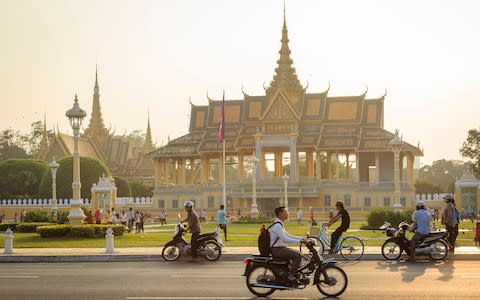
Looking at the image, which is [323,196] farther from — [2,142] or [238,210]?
[2,142]

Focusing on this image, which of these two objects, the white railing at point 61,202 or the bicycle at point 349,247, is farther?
the white railing at point 61,202

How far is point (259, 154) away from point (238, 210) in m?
7.96

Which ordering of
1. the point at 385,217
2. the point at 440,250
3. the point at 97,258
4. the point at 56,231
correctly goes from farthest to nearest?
the point at 385,217
the point at 56,231
the point at 97,258
the point at 440,250

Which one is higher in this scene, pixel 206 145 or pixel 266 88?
pixel 266 88

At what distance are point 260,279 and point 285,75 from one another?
68728mm

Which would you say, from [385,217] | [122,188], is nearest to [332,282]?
[385,217]

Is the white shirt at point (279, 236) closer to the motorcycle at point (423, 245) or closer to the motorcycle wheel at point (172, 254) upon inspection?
the motorcycle at point (423, 245)

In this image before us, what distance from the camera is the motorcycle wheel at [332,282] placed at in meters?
13.8

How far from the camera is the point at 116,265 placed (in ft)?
66.9

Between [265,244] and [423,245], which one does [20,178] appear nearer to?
[423,245]

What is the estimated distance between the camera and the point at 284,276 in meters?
13.8

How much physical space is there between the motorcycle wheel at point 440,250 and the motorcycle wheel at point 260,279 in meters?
7.63

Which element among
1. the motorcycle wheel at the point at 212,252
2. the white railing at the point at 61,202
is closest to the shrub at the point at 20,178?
the white railing at the point at 61,202

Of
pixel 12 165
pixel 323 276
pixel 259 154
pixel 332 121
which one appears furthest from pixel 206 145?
pixel 323 276
